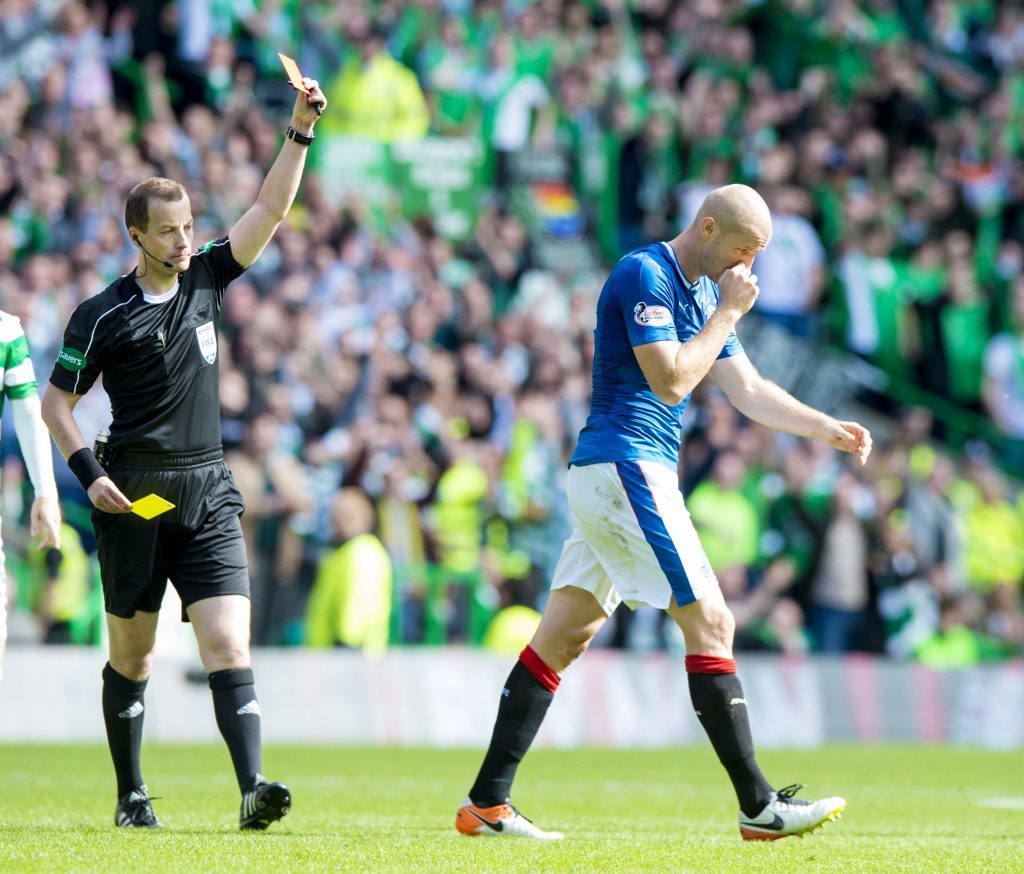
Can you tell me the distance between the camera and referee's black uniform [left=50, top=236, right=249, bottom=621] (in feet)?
23.0

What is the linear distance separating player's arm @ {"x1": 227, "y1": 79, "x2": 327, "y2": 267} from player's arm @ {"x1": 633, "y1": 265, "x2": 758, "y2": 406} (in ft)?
5.23

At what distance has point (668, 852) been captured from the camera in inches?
256

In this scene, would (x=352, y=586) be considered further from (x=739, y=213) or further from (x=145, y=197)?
(x=739, y=213)

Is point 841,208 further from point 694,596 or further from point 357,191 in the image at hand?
point 694,596

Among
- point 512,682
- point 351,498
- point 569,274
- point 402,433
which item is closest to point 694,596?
point 512,682

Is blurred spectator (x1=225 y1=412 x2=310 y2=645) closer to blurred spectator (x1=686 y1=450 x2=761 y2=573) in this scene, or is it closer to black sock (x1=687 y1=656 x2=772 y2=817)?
blurred spectator (x1=686 y1=450 x2=761 y2=573)

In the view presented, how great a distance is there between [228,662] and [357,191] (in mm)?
12860

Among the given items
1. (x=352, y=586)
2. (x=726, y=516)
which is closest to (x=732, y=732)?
(x=352, y=586)

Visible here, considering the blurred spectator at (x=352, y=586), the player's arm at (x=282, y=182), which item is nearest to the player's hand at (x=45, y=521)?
the player's arm at (x=282, y=182)

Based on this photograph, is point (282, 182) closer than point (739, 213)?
No

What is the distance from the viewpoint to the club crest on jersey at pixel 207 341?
282 inches

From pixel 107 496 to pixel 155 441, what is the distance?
41 centimetres

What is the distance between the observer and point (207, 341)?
719cm

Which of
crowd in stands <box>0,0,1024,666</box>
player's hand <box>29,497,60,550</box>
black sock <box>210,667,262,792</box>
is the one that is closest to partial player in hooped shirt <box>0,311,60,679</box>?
player's hand <box>29,497,60,550</box>
